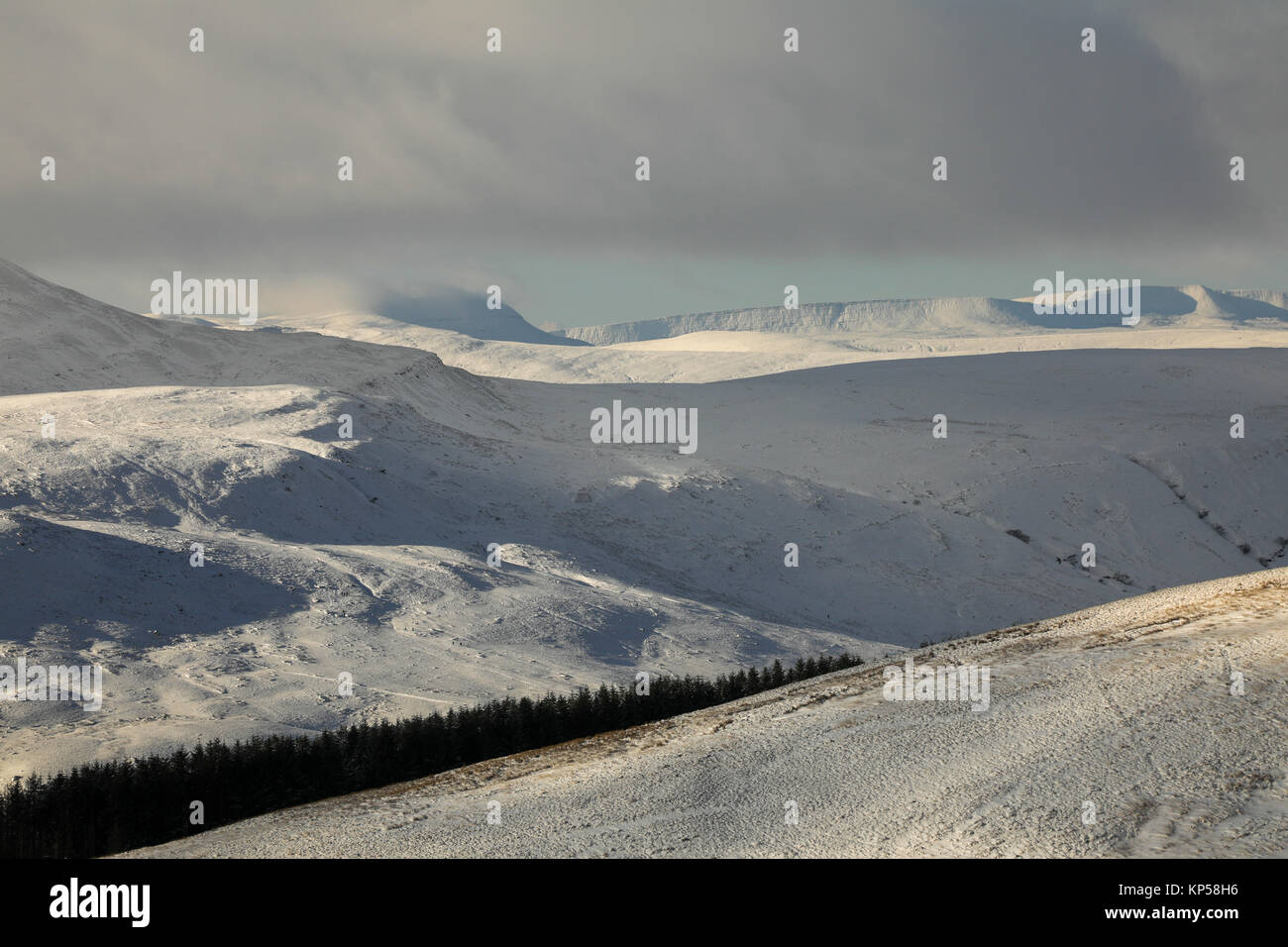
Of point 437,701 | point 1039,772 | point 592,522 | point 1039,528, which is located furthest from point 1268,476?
point 1039,772

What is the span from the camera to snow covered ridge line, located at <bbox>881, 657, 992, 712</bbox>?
42.8ft

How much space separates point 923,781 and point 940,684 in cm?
288

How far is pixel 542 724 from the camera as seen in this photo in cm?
1931

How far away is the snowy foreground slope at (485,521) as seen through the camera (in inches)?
998

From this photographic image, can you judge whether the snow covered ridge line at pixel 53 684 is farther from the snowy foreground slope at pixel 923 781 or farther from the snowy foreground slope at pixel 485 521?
the snowy foreground slope at pixel 923 781

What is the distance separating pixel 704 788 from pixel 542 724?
837cm
